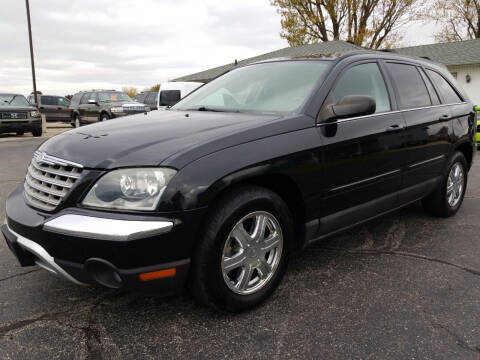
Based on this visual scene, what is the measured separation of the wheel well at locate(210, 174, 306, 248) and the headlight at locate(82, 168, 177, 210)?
0.53m

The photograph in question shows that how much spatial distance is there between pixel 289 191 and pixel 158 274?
1.05 metres

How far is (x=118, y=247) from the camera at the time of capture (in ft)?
6.87

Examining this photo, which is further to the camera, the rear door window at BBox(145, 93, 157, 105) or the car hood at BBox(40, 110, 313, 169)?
the rear door window at BBox(145, 93, 157, 105)

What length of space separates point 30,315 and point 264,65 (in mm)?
2635


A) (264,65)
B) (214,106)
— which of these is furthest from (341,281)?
(264,65)

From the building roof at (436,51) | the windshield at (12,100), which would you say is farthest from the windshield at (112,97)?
the building roof at (436,51)

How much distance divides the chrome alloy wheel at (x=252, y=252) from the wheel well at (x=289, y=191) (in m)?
0.21

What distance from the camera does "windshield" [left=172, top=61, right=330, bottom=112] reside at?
3.12 m

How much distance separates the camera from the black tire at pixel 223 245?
7.60 feet

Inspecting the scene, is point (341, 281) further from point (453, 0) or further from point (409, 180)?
point (453, 0)

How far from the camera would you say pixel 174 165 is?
7.25ft

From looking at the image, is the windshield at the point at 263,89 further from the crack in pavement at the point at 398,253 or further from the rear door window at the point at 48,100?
the rear door window at the point at 48,100


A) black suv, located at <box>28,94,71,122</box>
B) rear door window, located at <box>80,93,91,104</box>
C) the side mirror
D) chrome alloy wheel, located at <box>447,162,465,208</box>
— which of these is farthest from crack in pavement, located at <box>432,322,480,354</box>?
black suv, located at <box>28,94,71,122</box>

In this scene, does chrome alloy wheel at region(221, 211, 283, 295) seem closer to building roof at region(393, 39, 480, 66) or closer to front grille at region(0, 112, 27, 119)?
front grille at region(0, 112, 27, 119)
